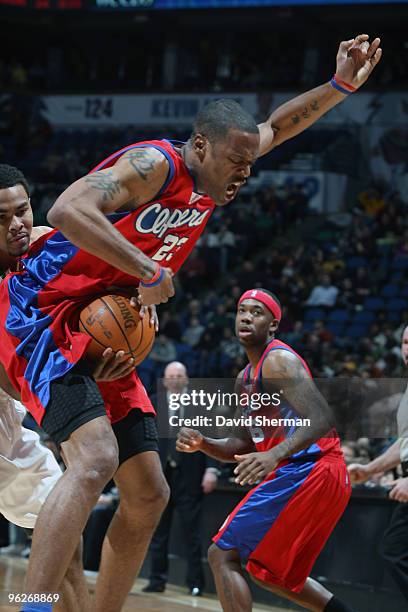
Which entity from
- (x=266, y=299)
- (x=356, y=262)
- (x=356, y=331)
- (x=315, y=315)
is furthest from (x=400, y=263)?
(x=266, y=299)

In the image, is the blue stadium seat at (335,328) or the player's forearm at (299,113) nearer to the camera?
the player's forearm at (299,113)

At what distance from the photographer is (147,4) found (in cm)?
1881

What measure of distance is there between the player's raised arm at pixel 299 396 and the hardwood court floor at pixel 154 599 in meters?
2.54

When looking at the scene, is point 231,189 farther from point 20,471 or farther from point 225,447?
point 20,471

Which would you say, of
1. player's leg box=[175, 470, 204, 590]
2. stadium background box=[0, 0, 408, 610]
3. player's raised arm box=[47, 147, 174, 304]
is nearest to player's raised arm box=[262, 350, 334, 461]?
player's raised arm box=[47, 147, 174, 304]

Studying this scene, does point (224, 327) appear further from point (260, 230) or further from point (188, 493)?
point (188, 493)

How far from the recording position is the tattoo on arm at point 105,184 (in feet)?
11.1

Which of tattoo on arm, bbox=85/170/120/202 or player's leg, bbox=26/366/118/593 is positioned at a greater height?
tattoo on arm, bbox=85/170/120/202

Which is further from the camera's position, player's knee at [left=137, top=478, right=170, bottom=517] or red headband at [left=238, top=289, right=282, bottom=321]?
red headband at [left=238, top=289, right=282, bottom=321]

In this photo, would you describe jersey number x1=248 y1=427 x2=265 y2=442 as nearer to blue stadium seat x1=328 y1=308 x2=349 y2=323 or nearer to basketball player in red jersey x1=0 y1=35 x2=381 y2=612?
basketball player in red jersey x1=0 y1=35 x2=381 y2=612

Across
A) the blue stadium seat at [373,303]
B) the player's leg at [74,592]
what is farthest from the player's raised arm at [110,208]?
the blue stadium seat at [373,303]

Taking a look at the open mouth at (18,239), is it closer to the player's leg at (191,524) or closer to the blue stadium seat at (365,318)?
the player's leg at (191,524)

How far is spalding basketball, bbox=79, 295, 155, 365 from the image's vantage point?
11.9 feet

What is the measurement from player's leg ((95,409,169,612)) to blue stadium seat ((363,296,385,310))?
10.6m
